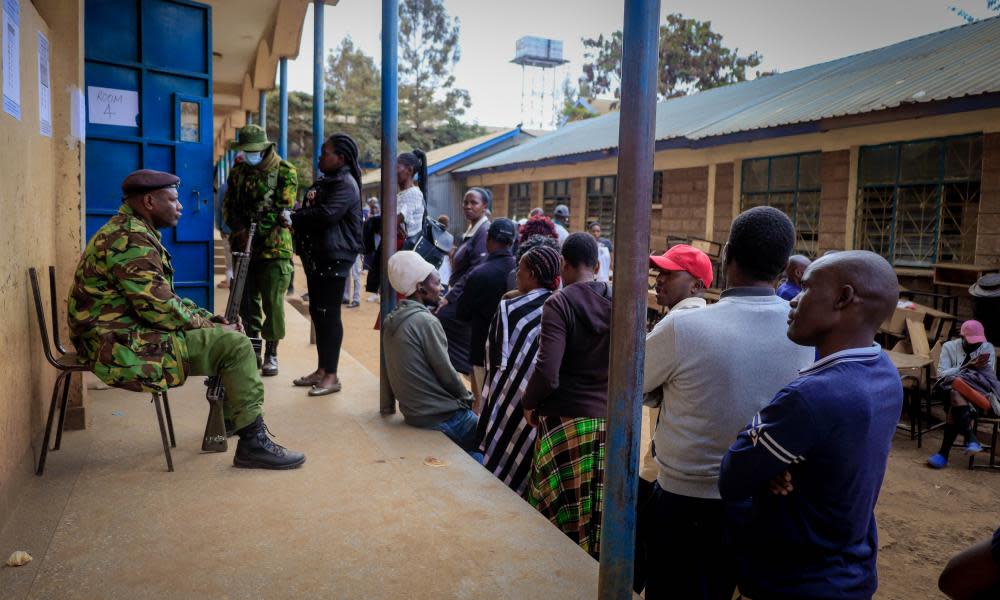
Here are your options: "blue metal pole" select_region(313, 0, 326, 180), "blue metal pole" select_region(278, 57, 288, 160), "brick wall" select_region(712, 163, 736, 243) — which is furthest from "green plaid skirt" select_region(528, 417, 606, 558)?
"brick wall" select_region(712, 163, 736, 243)

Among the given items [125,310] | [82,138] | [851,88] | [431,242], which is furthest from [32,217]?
[851,88]

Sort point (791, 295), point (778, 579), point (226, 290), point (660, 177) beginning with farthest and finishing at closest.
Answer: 1. point (660, 177)
2. point (226, 290)
3. point (791, 295)
4. point (778, 579)

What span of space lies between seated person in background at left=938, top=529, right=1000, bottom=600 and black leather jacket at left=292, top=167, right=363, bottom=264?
411cm

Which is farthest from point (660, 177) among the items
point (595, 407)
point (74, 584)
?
point (74, 584)

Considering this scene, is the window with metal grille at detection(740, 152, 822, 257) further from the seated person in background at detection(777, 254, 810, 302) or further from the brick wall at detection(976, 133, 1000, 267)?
the seated person in background at detection(777, 254, 810, 302)

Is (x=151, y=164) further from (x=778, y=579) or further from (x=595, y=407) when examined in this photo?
(x=778, y=579)

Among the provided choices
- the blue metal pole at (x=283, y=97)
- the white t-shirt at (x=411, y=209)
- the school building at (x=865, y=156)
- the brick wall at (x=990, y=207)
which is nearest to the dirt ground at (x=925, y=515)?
the brick wall at (x=990, y=207)

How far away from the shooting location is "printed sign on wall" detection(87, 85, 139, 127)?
5.41m

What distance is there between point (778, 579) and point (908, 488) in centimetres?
422

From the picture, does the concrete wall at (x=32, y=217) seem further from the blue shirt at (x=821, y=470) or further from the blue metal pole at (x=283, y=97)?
the blue metal pole at (x=283, y=97)

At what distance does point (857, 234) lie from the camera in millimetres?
9656

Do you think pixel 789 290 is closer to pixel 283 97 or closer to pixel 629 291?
pixel 629 291

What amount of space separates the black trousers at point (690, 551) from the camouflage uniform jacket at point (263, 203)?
3591 mm

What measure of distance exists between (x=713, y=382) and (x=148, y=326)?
8.19 feet
